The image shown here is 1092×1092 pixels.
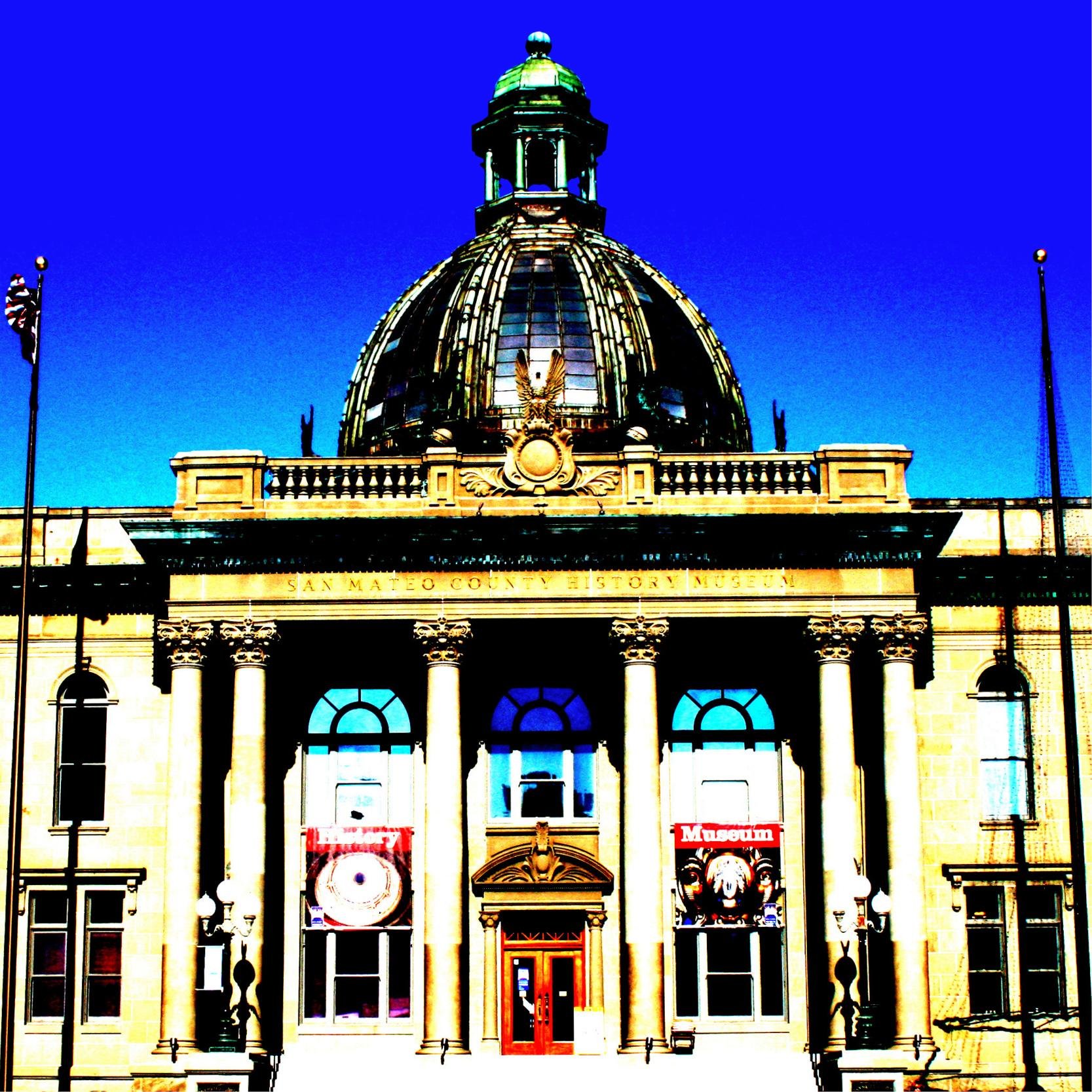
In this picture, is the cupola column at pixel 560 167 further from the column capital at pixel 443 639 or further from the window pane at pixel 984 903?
the window pane at pixel 984 903

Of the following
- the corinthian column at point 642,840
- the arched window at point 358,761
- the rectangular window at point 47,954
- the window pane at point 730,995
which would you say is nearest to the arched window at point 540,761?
the arched window at point 358,761

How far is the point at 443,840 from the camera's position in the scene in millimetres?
41812

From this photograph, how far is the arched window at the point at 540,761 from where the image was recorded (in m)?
45.1

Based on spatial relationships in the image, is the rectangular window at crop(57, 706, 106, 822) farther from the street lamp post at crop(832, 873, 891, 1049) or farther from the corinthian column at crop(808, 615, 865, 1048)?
the street lamp post at crop(832, 873, 891, 1049)

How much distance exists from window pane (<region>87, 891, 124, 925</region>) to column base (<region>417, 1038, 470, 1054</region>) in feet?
26.5

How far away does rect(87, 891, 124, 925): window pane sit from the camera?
4431 centimetres

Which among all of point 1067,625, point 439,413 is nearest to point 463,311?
point 439,413

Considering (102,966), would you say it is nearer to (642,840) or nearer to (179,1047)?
(179,1047)

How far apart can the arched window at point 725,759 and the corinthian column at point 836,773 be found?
7.57ft

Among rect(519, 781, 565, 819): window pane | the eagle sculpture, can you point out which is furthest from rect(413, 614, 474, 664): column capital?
the eagle sculpture

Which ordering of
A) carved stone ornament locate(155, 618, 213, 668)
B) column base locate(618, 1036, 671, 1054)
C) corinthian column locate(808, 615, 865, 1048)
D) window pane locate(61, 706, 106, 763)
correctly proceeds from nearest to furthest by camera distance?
column base locate(618, 1036, 671, 1054) → corinthian column locate(808, 615, 865, 1048) → carved stone ornament locate(155, 618, 213, 668) → window pane locate(61, 706, 106, 763)

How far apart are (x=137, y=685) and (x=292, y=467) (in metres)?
6.24

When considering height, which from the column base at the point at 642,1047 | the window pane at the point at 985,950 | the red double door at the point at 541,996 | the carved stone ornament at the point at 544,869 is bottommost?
the column base at the point at 642,1047

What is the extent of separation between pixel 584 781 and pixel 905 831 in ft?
24.6
